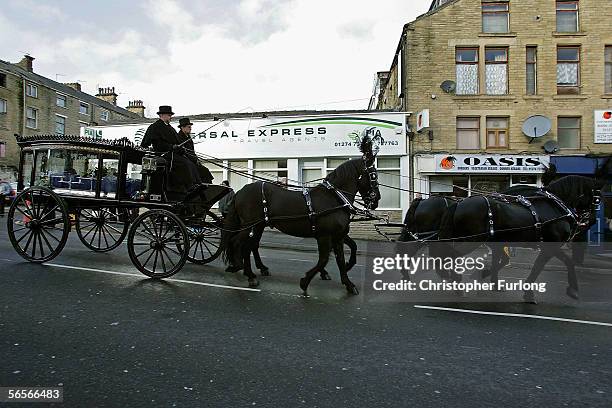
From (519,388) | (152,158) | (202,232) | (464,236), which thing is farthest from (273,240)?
(519,388)

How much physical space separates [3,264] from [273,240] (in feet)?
30.7

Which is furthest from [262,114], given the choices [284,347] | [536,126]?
[284,347]

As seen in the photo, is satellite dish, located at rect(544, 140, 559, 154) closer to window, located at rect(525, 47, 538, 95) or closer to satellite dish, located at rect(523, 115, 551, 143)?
satellite dish, located at rect(523, 115, 551, 143)

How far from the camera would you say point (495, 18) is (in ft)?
61.4

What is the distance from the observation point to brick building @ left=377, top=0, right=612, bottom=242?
17.9m

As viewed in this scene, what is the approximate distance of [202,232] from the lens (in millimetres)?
7980

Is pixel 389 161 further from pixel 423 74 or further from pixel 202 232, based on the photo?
pixel 202 232

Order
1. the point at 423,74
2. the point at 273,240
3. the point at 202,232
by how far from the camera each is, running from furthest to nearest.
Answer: the point at 423,74 < the point at 273,240 < the point at 202,232

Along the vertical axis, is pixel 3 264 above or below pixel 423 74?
below

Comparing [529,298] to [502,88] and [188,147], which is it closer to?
[188,147]

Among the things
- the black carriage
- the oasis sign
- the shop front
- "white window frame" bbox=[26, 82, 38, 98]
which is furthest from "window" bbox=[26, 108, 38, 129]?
the oasis sign

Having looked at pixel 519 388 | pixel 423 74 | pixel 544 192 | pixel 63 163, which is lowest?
pixel 519 388

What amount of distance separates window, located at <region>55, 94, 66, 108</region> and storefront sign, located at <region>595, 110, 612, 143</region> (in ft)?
133

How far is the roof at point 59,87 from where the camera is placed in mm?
34841
